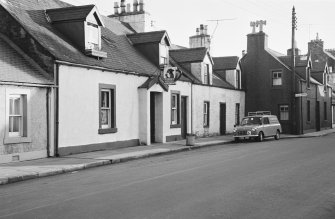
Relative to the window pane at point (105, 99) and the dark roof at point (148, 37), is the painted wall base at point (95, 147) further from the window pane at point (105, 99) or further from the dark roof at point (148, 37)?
the dark roof at point (148, 37)

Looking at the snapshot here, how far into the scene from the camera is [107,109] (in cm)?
2023

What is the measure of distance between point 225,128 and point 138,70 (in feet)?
42.5

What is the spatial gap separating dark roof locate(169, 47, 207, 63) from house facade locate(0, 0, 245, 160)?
1969mm

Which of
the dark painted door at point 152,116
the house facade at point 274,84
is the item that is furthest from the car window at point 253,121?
the house facade at point 274,84

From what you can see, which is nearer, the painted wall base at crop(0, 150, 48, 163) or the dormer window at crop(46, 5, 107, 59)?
the painted wall base at crop(0, 150, 48, 163)

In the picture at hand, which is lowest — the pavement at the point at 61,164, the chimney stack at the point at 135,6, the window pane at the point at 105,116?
the pavement at the point at 61,164

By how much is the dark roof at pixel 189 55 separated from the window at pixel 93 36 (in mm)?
10482

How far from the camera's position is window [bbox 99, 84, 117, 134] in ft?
65.0

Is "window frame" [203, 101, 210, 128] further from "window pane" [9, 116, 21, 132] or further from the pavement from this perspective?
"window pane" [9, 116, 21, 132]

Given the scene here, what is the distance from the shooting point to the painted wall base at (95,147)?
17.2 meters

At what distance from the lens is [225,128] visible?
3331 cm

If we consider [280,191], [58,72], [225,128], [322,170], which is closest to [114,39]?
[58,72]

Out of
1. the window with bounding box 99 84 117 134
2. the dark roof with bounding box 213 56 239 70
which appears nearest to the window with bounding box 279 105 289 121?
the dark roof with bounding box 213 56 239 70

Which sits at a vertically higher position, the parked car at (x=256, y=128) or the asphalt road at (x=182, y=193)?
the parked car at (x=256, y=128)
